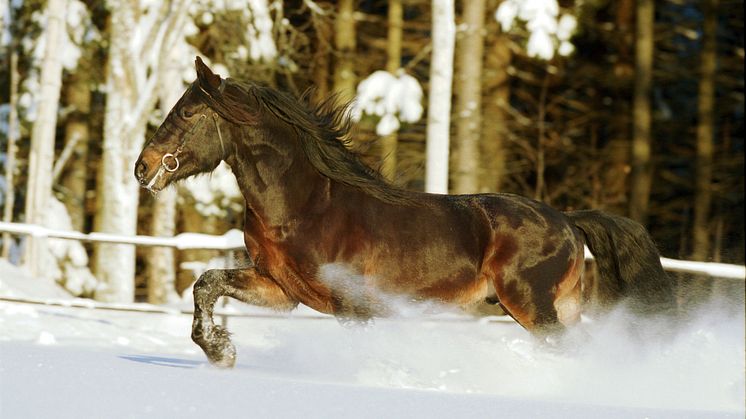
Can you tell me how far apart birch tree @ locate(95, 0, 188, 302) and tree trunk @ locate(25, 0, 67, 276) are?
118 cm

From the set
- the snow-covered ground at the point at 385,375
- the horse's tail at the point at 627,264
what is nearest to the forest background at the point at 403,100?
the snow-covered ground at the point at 385,375

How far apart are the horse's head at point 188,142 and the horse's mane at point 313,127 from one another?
6 centimetres

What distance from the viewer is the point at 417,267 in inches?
246

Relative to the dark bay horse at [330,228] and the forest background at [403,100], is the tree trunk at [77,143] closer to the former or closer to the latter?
the forest background at [403,100]

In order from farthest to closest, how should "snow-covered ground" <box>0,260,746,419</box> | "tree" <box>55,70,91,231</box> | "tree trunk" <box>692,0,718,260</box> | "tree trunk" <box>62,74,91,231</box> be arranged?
"tree trunk" <box>62,74,91,231</box>, "tree" <box>55,70,91,231</box>, "tree trunk" <box>692,0,718,260</box>, "snow-covered ground" <box>0,260,746,419</box>

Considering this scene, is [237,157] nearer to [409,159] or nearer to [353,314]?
[353,314]

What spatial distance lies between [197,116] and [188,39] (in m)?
11.2

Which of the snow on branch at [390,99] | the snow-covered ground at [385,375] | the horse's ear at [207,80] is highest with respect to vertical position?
the snow on branch at [390,99]

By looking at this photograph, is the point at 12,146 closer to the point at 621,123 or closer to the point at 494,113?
the point at 494,113

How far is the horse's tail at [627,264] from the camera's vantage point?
279 inches

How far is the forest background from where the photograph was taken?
1270 cm

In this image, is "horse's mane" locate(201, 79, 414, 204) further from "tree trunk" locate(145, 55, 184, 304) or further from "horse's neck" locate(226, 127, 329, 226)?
"tree trunk" locate(145, 55, 184, 304)

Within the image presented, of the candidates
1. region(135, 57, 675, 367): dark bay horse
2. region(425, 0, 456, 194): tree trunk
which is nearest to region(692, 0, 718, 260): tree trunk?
region(425, 0, 456, 194): tree trunk

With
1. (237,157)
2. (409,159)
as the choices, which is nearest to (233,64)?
(409,159)
